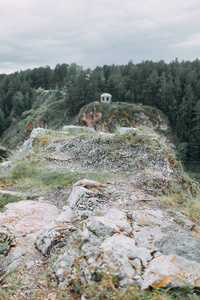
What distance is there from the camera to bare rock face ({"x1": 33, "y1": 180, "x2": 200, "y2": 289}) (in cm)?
264

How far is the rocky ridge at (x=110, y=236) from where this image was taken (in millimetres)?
2682

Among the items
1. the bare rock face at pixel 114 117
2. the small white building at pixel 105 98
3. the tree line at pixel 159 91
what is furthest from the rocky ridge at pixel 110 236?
the small white building at pixel 105 98

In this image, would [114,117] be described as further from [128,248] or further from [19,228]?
[128,248]

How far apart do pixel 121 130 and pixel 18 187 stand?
461cm

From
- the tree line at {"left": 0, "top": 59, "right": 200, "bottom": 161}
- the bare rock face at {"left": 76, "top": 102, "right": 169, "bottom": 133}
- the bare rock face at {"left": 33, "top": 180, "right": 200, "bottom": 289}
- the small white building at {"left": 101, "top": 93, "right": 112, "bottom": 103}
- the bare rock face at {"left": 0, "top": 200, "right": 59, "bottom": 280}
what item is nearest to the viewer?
the bare rock face at {"left": 33, "top": 180, "right": 200, "bottom": 289}

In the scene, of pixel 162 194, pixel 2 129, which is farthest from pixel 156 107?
pixel 2 129

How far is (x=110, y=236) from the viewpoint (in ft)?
10.7

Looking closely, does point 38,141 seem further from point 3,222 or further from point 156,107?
point 156,107

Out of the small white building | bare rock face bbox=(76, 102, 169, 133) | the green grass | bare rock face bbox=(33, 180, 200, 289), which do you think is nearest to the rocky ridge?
bare rock face bbox=(33, 180, 200, 289)

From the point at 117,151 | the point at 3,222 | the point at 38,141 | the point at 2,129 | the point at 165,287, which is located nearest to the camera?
the point at 165,287

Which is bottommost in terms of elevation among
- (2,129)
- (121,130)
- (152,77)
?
(2,129)

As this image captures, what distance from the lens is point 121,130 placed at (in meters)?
8.59

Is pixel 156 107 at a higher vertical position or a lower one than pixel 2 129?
Result: higher

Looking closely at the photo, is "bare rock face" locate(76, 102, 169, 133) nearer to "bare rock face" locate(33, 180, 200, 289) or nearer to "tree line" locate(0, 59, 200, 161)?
"tree line" locate(0, 59, 200, 161)
